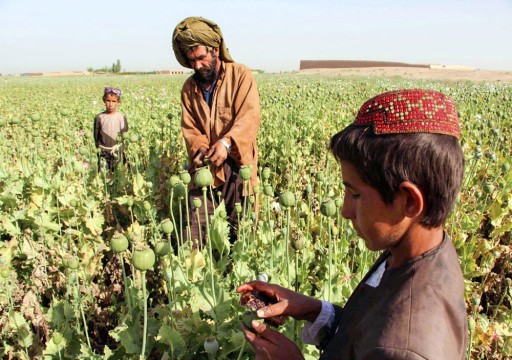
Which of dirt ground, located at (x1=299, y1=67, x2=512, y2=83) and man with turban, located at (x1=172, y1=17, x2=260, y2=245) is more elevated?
dirt ground, located at (x1=299, y1=67, x2=512, y2=83)

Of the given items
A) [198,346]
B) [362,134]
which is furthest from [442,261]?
[198,346]

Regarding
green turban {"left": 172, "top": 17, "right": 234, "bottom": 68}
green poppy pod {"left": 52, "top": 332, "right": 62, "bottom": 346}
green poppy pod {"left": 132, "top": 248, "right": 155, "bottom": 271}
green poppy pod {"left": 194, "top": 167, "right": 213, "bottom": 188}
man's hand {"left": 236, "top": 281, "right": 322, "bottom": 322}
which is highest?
green turban {"left": 172, "top": 17, "right": 234, "bottom": 68}

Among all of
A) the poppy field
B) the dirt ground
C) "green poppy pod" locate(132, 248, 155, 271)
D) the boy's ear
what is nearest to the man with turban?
the poppy field

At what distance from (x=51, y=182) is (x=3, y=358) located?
5.12 ft

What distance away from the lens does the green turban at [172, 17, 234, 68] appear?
269 cm

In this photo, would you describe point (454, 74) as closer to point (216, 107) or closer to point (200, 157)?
point (216, 107)

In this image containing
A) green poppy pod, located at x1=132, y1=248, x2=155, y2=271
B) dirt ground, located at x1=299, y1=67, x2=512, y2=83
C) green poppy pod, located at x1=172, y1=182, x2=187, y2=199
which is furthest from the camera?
dirt ground, located at x1=299, y1=67, x2=512, y2=83

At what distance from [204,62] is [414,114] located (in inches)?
85.2

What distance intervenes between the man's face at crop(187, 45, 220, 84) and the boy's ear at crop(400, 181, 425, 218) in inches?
84.6

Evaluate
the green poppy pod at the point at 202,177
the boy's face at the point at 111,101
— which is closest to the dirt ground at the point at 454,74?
the boy's face at the point at 111,101

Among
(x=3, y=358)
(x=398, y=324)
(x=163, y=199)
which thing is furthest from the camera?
(x=163, y=199)

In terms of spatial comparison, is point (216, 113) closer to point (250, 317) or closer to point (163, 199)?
point (163, 199)

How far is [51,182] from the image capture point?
3.43m

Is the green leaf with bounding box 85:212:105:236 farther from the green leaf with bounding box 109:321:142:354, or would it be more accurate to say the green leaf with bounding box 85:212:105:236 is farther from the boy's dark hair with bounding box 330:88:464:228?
the boy's dark hair with bounding box 330:88:464:228
